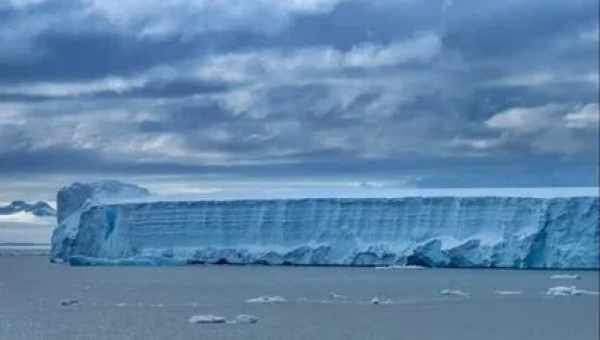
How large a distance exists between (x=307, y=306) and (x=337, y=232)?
38.7 feet

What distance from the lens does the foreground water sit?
1664cm

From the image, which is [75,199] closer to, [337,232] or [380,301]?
[337,232]

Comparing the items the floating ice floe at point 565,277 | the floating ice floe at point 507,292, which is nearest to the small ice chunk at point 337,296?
the floating ice floe at point 507,292

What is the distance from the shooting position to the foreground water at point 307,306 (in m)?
16.6

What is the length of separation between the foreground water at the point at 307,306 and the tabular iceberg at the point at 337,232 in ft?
2.12

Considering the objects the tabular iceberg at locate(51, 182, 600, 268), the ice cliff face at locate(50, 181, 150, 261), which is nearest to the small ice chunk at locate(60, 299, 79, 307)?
the tabular iceberg at locate(51, 182, 600, 268)

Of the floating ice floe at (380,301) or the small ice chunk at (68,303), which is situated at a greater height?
the floating ice floe at (380,301)

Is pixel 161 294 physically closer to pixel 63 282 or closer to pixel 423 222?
pixel 63 282

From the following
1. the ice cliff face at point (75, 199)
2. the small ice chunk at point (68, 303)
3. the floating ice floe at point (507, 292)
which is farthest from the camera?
the ice cliff face at point (75, 199)

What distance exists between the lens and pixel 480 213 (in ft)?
102

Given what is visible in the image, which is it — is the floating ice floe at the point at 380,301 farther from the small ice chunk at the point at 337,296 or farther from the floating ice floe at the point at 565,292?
the floating ice floe at the point at 565,292

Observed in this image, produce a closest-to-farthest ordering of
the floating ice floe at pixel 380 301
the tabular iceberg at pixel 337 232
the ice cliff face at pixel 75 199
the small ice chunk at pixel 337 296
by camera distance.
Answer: the floating ice floe at pixel 380 301 → the small ice chunk at pixel 337 296 → the tabular iceberg at pixel 337 232 → the ice cliff face at pixel 75 199

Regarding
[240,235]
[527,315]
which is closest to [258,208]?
[240,235]

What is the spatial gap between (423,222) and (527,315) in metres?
12.8
